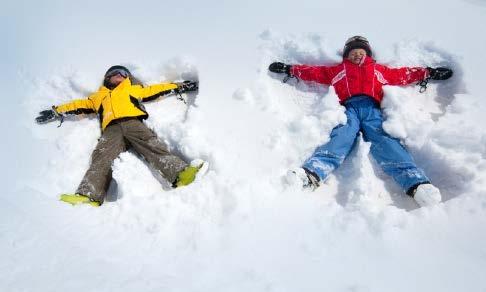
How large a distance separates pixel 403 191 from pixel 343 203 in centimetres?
49

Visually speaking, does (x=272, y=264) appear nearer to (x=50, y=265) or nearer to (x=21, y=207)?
(x=50, y=265)

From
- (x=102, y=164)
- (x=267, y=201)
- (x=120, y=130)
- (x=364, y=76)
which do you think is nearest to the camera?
Result: (x=267, y=201)

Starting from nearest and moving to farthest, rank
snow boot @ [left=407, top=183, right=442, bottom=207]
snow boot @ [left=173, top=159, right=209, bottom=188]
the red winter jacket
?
snow boot @ [left=407, top=183, right=442, bottom=207] < snow boot @ [left=173, top=159, right=209, bottom=188] < the red winter jacket

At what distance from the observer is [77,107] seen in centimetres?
409

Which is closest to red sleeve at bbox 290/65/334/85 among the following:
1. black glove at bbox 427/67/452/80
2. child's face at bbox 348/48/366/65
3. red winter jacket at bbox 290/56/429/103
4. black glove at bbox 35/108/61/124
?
red winter jacket at bbox 290/56/429/103

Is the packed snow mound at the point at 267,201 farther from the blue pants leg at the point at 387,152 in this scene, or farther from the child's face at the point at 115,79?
the child's face at the point at 115,79

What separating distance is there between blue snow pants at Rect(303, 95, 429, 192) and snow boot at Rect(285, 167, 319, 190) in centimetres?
6

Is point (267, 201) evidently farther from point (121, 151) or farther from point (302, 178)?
point (121, 151)

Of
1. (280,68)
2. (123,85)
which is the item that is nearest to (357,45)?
(280,68)

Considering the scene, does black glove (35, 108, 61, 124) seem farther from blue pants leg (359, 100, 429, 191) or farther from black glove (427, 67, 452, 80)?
black glove (427, 67, 452, 80)

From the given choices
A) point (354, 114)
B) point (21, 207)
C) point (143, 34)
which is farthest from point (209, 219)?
point (143, 34)

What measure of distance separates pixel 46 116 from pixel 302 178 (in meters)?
2.78

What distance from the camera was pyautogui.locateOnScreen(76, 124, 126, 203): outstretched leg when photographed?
3232 millimetres

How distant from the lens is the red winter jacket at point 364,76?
3607mm
